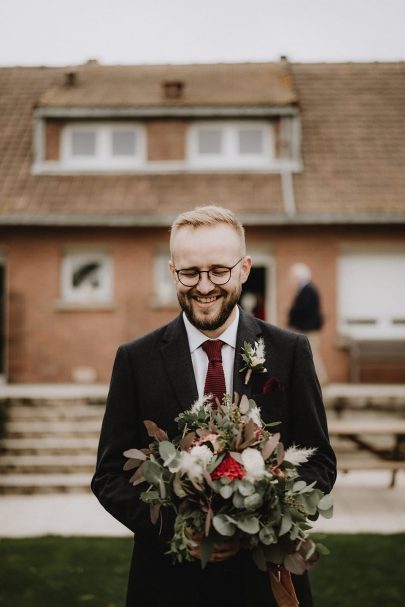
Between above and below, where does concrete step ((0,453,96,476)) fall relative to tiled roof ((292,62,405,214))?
below

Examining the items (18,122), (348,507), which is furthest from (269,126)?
(348,507)

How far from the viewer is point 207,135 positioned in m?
14.1

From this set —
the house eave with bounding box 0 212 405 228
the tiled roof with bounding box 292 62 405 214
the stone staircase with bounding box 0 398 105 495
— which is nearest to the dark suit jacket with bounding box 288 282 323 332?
the house eave with bounding box 0 212 405 228

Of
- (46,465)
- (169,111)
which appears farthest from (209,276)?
(169,111)

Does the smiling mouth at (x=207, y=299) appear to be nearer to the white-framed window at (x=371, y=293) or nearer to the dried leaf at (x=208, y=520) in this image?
the dried leaf at (x=208, y=520)

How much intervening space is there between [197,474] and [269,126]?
13.0m

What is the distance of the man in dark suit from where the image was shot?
2.10 metres

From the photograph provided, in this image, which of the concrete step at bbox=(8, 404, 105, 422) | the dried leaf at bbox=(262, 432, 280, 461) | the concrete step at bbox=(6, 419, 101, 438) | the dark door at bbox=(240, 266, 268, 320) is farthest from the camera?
the dark door at bbox=(240, 266, 268, 320)

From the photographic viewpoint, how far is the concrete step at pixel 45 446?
8.79 m

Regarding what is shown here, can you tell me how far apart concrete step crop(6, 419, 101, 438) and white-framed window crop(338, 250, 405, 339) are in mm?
6195

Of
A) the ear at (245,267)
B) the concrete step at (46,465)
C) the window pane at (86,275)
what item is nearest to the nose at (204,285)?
the ear at (245,267)

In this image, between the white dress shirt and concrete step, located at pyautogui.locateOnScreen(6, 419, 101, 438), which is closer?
the white dress shirt

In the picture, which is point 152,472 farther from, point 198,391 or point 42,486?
point 42,486

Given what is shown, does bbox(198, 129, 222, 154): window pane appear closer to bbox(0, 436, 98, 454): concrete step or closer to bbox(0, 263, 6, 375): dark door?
bbox(0, 263, 6, 375): dark door
